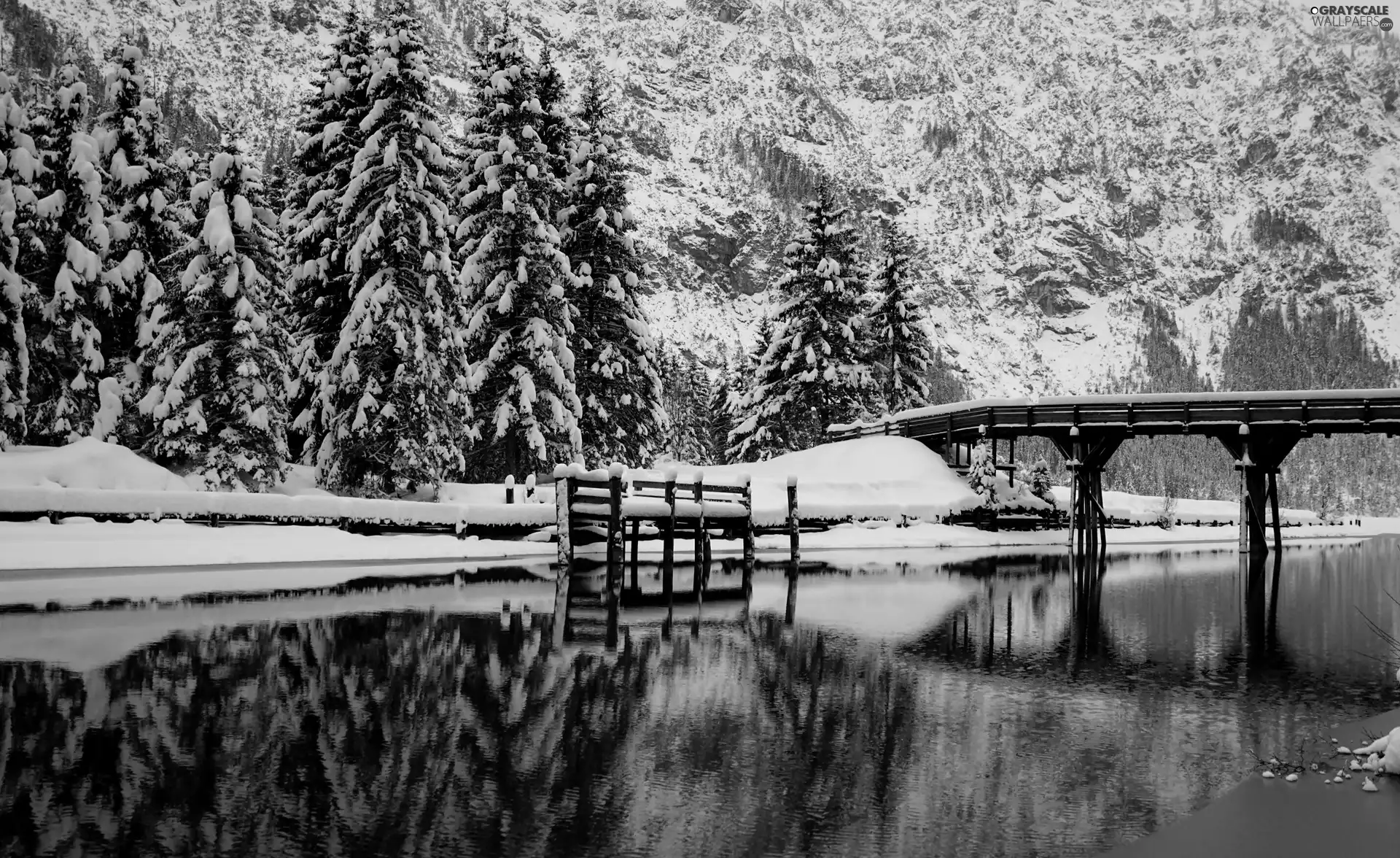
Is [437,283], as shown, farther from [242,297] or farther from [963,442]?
[963,442]

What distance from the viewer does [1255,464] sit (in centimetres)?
4128

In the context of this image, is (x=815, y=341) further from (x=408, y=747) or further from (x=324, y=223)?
(x=408, y=747)

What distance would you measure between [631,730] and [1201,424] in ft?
124

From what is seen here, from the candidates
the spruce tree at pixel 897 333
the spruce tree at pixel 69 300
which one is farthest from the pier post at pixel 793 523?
the spruce tree at pixel 897 333

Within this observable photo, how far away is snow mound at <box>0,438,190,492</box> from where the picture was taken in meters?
26.5

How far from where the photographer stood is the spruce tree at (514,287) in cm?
3769

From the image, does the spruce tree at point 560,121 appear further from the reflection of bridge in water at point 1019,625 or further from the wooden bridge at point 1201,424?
the reflection of bridge in water at point 1019,625

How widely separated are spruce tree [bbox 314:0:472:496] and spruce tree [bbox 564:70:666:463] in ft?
26.0

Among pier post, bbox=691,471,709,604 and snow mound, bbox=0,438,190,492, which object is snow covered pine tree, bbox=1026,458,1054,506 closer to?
pier post, bbox=691,471,709,604

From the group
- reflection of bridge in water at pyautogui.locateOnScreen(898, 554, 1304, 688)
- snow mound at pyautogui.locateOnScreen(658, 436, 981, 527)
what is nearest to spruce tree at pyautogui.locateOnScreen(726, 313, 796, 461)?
snow mound at pyautogui.locateOnScreen(658, 436, 981, 527)

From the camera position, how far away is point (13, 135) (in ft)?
107

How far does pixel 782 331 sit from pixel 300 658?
45.3 metres

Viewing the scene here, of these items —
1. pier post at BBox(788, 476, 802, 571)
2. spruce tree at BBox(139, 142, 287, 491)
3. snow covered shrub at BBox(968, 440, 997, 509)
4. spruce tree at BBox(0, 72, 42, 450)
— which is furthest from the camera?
snow covered shrub at BBox(968, 440, 997, 509)

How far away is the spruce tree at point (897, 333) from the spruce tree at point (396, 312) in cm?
2970
